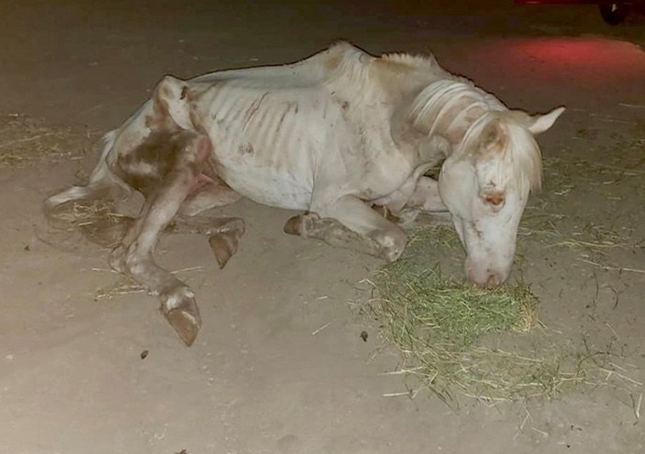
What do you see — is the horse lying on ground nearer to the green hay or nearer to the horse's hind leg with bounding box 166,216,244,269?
the horse's hind leg with bounding box 166,216,244,269

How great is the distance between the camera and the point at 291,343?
126 inches

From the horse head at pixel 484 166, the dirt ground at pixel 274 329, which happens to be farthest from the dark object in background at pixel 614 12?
the horse head at pixel 484 166

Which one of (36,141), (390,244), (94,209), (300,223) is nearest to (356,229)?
(390,244)

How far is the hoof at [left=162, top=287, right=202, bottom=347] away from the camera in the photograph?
3197mm

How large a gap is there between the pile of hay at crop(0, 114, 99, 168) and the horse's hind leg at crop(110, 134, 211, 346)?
1.27 m

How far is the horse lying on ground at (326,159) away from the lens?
10.5 feet

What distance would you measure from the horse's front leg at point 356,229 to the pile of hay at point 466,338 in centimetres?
11

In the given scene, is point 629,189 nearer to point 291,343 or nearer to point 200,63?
point 291,343

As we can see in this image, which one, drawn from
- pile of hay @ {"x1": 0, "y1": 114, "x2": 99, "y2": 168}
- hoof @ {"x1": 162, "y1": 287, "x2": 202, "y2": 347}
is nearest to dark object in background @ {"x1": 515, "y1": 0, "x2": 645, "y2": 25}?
pile of hay @ {"x1": 0, "y1": 114, "x2": 99, "y2": 168}

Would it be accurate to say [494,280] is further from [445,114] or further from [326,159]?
[326,159]

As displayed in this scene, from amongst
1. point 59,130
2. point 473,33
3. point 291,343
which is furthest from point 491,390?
point 473,33

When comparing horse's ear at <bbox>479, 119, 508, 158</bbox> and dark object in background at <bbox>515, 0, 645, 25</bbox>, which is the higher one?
horse's ear at <bbox>479, 119, 508, 158</bbox>

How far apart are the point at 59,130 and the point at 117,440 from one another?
10.0ft

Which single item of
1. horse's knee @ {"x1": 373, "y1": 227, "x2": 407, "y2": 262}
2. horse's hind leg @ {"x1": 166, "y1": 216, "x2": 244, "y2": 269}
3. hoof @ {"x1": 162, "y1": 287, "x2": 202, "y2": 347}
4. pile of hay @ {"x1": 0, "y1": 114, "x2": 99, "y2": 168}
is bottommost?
pile of hay @ {"x1": 0, "y1": 114, "x2": 99, "y2": 168}
